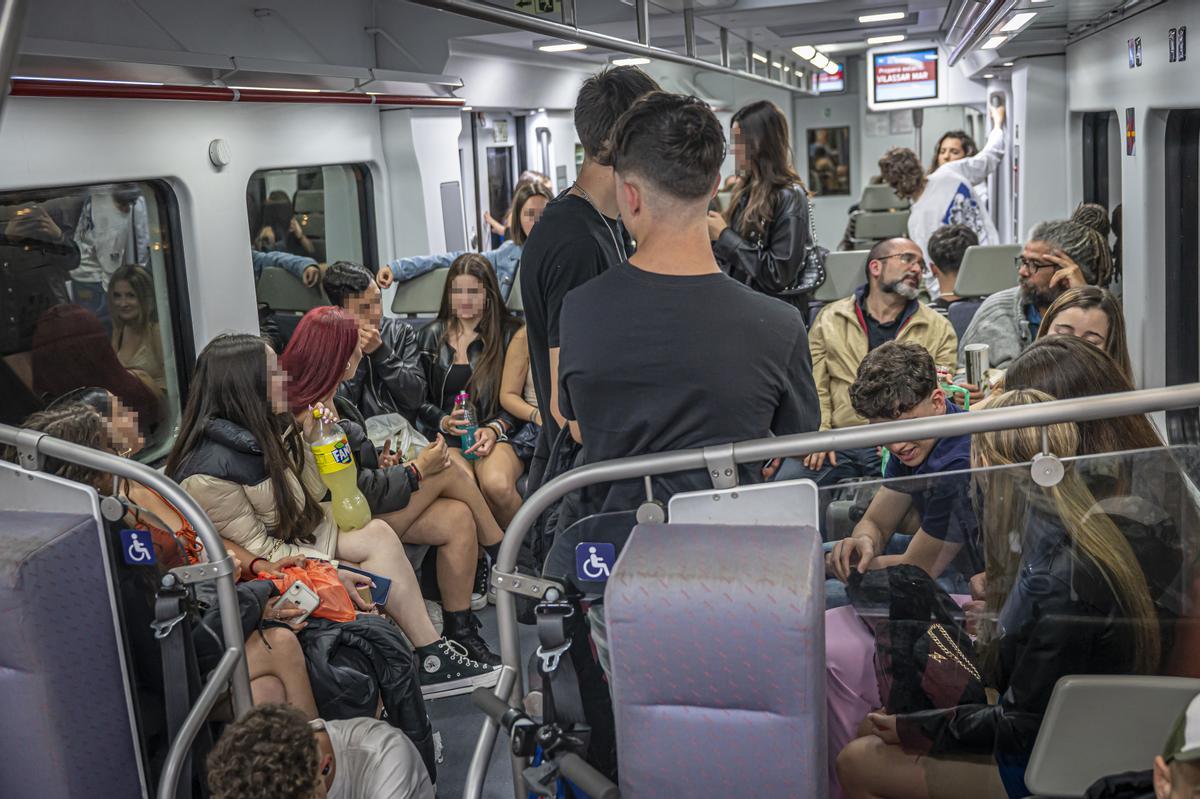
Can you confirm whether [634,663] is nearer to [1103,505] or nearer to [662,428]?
[662,428]

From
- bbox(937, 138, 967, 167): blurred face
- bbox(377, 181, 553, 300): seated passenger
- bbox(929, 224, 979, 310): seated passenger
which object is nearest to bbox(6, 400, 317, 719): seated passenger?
bbox(377, 181, 553, 300): seated passenger

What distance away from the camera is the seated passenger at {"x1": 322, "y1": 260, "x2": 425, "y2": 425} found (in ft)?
17.3

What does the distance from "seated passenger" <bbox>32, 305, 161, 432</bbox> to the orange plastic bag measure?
5.88ft

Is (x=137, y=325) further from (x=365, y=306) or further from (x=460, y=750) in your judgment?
(x=460, y=750)

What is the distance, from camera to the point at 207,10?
5.65 meters

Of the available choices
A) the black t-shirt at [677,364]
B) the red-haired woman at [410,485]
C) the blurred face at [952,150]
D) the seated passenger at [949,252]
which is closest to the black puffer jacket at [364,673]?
the red-haired woman at [410,485]

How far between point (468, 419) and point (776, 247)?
1.56 m

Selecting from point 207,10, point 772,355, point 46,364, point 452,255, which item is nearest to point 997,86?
point 452,255

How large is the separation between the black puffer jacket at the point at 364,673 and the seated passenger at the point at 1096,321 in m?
2.52

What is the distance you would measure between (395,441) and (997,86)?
9.97m

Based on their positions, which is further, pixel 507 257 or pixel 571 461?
pixel 507 257

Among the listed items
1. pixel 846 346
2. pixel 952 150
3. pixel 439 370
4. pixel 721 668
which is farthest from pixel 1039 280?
pixel 952 150

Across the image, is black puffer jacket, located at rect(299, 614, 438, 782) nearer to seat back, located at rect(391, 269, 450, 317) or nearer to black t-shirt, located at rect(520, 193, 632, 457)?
black t-shirt, located at rect(520, 193, 632, 457)

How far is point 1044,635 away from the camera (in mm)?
2268
